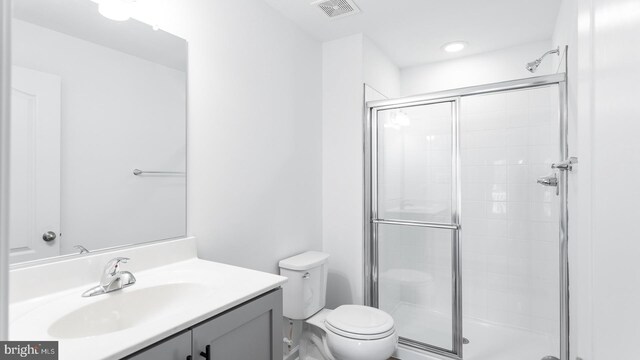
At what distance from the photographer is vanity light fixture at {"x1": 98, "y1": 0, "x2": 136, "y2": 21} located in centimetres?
121

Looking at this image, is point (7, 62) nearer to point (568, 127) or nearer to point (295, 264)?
point (295, 264)

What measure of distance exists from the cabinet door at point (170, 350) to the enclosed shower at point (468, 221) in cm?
171

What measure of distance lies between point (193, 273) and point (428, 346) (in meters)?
1.77

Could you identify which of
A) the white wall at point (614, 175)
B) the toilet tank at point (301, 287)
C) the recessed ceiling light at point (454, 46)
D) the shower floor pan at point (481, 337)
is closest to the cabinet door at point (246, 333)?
the toilet tank at point (301, 287)

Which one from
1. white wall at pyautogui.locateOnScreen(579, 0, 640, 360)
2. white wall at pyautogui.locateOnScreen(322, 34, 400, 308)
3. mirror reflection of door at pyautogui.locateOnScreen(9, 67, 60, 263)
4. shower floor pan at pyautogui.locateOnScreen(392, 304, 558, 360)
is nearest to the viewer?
white wall at pyautogui.locateOnScreen(579, 0, 640, 360)

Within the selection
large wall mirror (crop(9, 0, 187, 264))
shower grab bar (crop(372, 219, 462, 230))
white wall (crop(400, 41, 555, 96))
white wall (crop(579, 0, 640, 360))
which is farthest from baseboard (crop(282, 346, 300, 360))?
white wall (crop(400, 41, 555, 96))

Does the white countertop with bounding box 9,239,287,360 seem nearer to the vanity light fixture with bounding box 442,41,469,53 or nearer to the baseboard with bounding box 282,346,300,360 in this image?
the baseboard with bounding box 282,346,300,360

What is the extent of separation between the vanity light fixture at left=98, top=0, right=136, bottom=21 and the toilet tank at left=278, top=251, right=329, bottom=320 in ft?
4.97

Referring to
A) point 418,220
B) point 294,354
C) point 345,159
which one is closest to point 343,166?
point 345,159

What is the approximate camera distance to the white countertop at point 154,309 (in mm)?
720

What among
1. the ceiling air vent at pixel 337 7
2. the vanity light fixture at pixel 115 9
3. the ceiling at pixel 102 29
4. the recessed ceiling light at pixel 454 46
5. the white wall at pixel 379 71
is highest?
the recessed ceiling light at pixel 454 46

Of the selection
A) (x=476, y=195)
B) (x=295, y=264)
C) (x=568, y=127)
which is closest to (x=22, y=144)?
(x=295, y=264)

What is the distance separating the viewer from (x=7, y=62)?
32cm

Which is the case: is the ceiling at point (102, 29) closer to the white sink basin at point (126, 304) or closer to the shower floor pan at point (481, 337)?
the white sink basin at point (126, 304)
